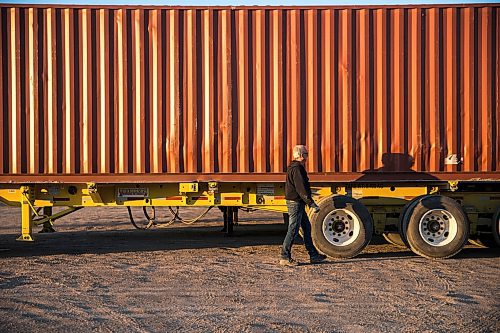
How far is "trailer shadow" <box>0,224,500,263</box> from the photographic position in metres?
9.71

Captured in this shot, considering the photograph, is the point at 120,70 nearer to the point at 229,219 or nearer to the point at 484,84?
the point at 229,219

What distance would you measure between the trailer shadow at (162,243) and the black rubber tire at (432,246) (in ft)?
1.05

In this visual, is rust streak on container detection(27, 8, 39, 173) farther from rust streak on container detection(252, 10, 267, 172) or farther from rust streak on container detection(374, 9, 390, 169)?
rust streak on container detection(374, 9, 390, 169)

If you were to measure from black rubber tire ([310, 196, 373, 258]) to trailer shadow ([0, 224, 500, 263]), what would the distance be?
0.58 ft

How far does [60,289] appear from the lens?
6.95 metres

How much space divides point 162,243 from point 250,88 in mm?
3432

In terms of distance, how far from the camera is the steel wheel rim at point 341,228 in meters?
9.07

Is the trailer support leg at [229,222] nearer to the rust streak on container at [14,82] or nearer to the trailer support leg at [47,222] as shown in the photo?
the trailer support leg at [47,222]

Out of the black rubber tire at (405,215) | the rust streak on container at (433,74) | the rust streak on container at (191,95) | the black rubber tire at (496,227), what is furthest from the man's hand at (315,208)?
the black rubber tire at (496,227)

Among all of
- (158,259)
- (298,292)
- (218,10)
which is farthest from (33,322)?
(218,10)

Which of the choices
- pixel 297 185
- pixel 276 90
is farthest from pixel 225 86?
pixel 297 185

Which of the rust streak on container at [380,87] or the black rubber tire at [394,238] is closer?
the rust streak on container at [380,87]

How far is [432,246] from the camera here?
9.06 meters

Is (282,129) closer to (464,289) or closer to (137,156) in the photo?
(137,156)
